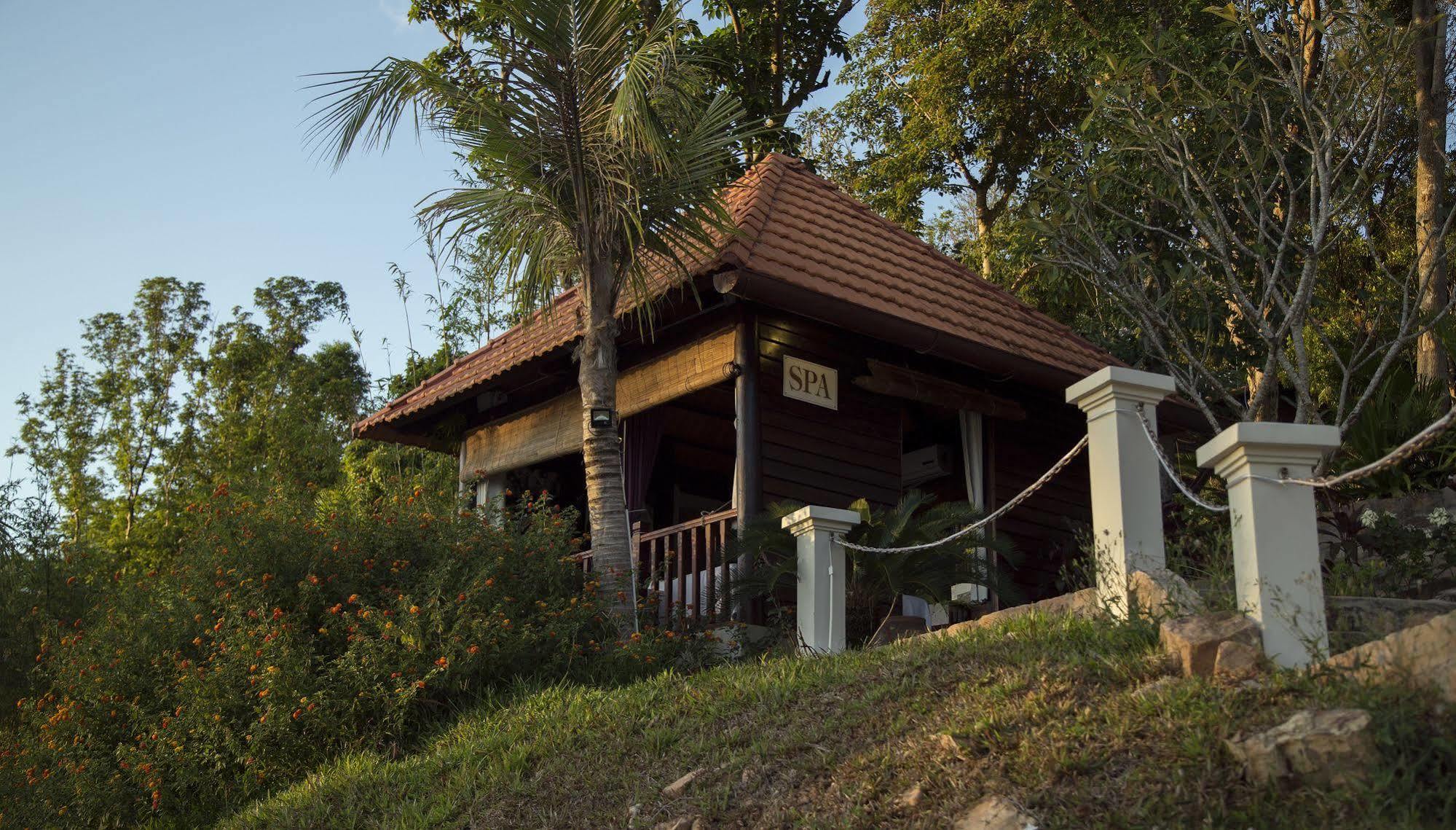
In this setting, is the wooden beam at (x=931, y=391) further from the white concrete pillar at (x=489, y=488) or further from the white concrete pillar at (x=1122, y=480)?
the white concrete pillar at (x=1122, y=480)

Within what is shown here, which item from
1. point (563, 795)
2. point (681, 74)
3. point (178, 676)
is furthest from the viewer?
point (681, 74)

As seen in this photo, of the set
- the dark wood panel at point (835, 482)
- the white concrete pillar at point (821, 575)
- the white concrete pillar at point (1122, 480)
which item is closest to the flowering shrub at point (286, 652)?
Result: the white concrete pillar at point (821, 575)

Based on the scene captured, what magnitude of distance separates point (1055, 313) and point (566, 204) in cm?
878

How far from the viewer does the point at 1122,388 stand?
6113 mm

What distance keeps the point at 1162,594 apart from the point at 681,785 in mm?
2242

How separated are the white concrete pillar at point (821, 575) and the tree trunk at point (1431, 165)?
8541mm

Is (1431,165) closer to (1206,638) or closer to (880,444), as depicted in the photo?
(880,444)

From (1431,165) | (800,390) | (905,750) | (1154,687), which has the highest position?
(1431,165)

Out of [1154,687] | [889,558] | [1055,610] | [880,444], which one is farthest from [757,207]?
[1154,687]

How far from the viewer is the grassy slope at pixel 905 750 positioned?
4152 millimetres

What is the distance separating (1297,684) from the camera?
4.60 meters

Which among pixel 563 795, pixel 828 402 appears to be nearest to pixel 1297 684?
pixel 563 795

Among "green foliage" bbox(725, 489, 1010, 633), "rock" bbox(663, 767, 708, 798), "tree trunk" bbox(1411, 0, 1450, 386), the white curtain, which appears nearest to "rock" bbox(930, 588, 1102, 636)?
"green foliage" bbox(725, 489, 1010, 633)

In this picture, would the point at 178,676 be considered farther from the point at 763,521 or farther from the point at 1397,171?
the point at 1397,171
